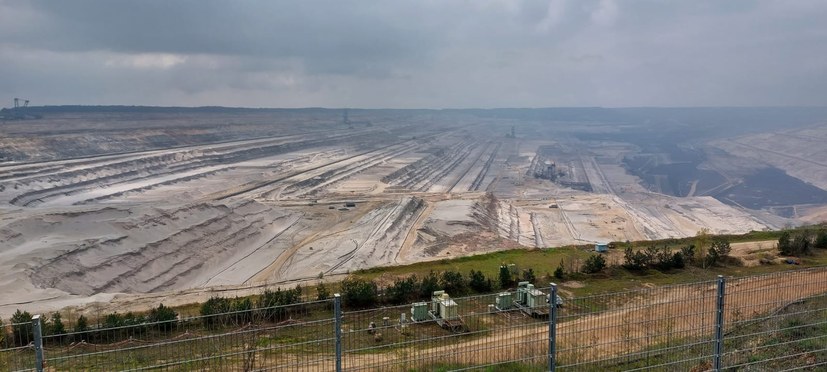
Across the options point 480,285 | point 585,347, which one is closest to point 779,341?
point 585,347

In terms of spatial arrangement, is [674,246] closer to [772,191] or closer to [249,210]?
[249,210]

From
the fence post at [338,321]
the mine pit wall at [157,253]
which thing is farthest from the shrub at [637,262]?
the mine pit wall at [157,253]

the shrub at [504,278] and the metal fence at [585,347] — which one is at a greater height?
the metal fence at [585,347]

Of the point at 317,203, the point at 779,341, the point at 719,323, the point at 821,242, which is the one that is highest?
the point at 719,323

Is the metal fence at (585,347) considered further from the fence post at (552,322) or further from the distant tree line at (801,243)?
the distant tree line at (801,243)

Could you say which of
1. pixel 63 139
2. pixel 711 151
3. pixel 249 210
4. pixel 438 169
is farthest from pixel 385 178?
pixel 711 151

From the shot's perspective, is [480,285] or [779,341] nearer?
[779,341]

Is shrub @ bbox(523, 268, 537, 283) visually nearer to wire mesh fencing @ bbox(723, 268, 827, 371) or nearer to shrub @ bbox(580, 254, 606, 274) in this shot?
shrub @ bbox(580, 254, 606, 274)

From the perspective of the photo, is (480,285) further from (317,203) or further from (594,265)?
(317,203)
